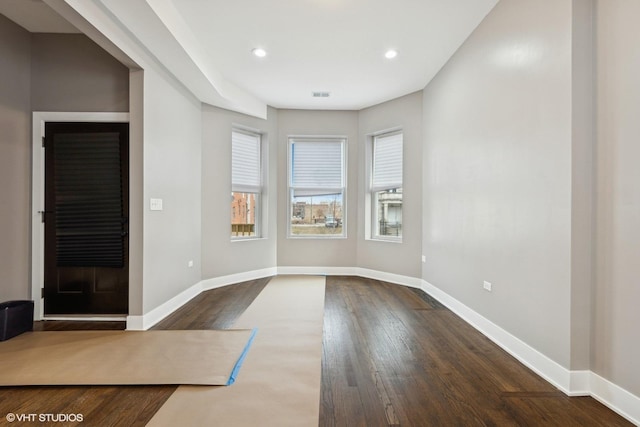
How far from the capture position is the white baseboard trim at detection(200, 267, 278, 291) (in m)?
4.70

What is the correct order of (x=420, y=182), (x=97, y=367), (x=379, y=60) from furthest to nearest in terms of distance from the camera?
(x=420, y=182), (x=379, y=60), (x=97, y=367)

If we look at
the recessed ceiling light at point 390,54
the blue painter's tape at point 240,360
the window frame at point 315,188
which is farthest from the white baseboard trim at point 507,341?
the recessed ceiling light at point 390,54

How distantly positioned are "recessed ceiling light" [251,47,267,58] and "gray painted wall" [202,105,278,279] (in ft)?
4.77

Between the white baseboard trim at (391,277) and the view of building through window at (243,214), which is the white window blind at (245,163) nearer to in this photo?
the view of building through window at (243,214)

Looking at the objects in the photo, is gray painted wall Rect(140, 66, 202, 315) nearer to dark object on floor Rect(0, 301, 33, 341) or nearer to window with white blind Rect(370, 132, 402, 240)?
dark object on floor Rect(0, 301, 33, 341)

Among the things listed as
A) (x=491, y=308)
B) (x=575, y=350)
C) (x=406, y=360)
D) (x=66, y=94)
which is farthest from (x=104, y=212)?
(x=575, y=350)

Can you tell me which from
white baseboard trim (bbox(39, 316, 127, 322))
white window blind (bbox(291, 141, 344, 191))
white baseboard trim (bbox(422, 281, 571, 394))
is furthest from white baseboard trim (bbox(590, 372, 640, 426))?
white window blind (bbox(291, 141, 344, 191))

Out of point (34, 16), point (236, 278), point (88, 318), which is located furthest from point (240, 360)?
point (34, 16)

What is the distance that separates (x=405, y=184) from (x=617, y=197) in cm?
314

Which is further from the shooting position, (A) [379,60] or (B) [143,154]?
(A) [379,60]

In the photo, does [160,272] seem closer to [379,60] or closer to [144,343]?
[144,343]

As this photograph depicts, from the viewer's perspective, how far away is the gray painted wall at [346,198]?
220 inches

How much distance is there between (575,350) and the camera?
1.98m

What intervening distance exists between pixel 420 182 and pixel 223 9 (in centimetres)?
333
